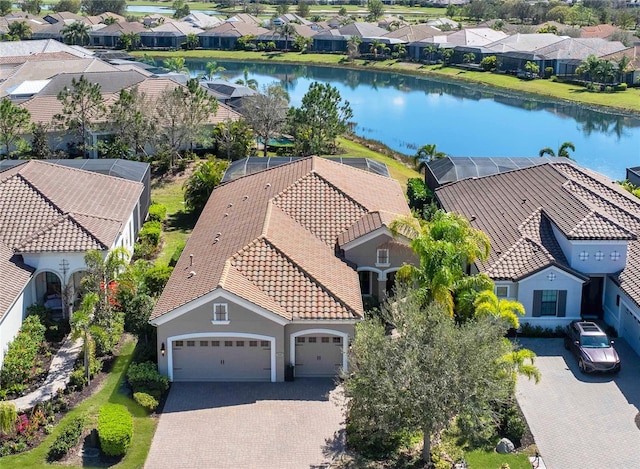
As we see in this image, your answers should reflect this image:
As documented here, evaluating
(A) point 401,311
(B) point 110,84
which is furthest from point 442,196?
(B) point 110,84

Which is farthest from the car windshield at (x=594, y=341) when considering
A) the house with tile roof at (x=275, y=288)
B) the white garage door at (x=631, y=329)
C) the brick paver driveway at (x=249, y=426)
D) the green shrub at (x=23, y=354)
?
the green shrub at (x=23, y=354)

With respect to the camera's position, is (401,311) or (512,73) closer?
(401,311)

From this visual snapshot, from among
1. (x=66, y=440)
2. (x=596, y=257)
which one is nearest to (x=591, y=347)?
(x=596, y=257)

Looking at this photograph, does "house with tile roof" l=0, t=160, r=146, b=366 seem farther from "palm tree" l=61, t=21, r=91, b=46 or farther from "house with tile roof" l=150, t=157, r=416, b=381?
"palm tree" l=61, t=21, r=91, b=46

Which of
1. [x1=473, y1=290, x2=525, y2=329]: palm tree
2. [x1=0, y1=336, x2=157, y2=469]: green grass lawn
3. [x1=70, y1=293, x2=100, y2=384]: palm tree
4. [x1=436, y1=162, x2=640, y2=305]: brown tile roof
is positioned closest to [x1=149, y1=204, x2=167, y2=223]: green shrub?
[x1=436, y1=162, x2=640, y2=305]: brown tile roof

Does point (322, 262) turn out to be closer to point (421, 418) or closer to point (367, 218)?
point (367, 218)

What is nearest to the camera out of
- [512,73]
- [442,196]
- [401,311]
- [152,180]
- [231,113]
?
[401,311]
